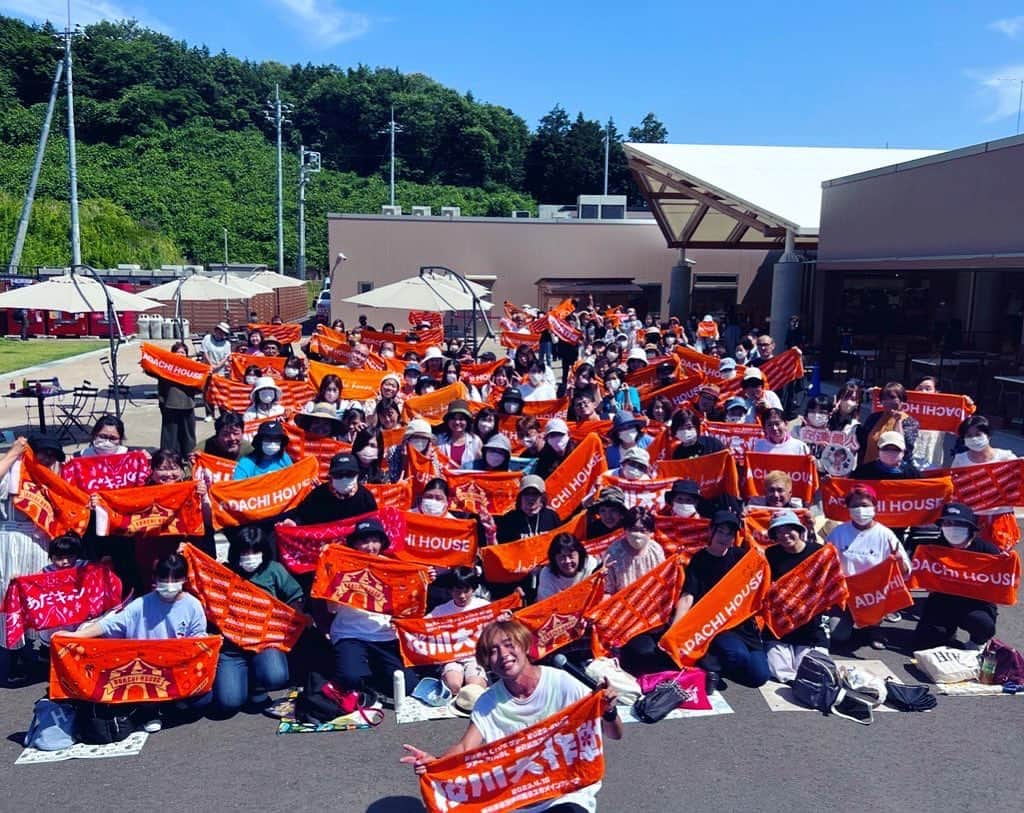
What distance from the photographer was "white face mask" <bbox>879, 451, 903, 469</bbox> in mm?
8727

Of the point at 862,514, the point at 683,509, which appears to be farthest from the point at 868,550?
the point at 683,509

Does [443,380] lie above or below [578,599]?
above

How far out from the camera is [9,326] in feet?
116

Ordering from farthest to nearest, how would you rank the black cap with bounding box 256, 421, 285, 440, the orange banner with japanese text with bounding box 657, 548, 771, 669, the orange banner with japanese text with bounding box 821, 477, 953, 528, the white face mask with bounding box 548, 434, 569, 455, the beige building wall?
the beige building wall, the white face mask with bounding box 548, 434, 569, 455, the black cap with bounding box 256, 421, 285, 440, the orange banner with japanese text with bounding box 821, 477, 953, 528, the orange banner with japanese text with bounding box 657, 548, 771, 669

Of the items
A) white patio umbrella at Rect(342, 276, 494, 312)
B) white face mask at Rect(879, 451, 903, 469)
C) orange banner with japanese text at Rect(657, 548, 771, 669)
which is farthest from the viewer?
white patio umbrella at Rect(342, 276, 494, 312)

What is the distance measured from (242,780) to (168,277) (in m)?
36.1

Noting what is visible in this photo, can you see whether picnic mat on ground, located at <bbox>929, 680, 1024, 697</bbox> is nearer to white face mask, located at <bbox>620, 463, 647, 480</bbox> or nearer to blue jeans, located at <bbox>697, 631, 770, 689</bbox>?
blue jeans, located at <bbox>697, 631, 770, 689</bbox>

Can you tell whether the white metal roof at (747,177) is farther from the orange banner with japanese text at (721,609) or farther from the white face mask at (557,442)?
the orange banner with japanese text at (721,609)

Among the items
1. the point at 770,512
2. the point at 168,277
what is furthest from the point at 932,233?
the point at 168,277

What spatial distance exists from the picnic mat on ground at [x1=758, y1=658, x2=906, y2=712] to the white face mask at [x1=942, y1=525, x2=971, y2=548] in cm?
114

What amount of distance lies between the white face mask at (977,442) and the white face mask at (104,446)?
796 cm

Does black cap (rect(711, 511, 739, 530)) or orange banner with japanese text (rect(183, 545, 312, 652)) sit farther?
black cap (rect(711, 511, 739, 530))

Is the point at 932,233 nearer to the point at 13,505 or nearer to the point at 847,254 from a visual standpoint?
the point at 847,254

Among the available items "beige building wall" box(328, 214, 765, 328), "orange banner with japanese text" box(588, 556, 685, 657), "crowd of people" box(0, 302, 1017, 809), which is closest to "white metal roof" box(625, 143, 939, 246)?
"beige building wall" box(328, 214, 765, 328)
